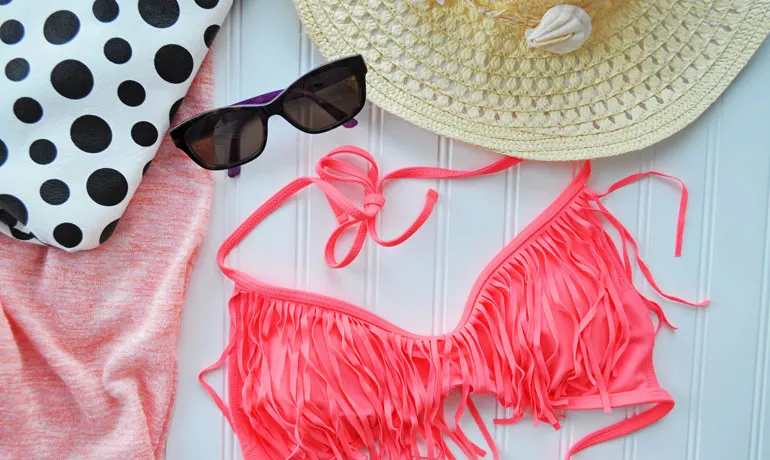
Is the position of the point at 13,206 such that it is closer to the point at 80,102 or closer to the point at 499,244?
the point at 80,102

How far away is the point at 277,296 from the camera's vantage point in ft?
Answer: 2.33

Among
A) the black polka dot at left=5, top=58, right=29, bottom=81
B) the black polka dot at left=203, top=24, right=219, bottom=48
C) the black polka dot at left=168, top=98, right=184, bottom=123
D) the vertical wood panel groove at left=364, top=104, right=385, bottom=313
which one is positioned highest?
the black polka dot at left=203, top=24, right=219, bottom=48

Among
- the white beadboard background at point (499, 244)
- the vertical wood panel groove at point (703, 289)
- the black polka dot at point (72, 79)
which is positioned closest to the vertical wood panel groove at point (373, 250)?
the white beadboard background at point (499, 244)

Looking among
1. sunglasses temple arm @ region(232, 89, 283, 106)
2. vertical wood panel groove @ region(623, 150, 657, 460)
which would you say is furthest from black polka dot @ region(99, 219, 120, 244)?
vertical wood panel groove @ region(623, 150, 657, 460)

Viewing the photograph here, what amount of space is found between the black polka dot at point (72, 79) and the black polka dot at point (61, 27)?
0.03 m

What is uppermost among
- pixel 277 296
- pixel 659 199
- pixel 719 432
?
pixel 659 199

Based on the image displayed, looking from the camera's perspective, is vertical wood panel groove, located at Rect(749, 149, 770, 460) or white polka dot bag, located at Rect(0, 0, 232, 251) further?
vertical wood panel groove, located at Rect(749, 149, 770, 460)

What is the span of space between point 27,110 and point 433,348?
1.79ft

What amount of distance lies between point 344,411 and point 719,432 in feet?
1.71

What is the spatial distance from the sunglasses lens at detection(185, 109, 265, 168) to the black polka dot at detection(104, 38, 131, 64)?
111mm

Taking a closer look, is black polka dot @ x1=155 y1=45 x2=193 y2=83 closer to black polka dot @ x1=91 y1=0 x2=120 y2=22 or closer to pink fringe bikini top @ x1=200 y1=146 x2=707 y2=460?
black polka dot @ x1=91 y1=0 x2=120 y2=22

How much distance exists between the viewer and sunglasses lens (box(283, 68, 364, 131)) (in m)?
0.66

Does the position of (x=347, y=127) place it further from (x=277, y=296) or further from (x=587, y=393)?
(x=587, y=393)

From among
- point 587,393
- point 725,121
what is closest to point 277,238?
point 587,393
